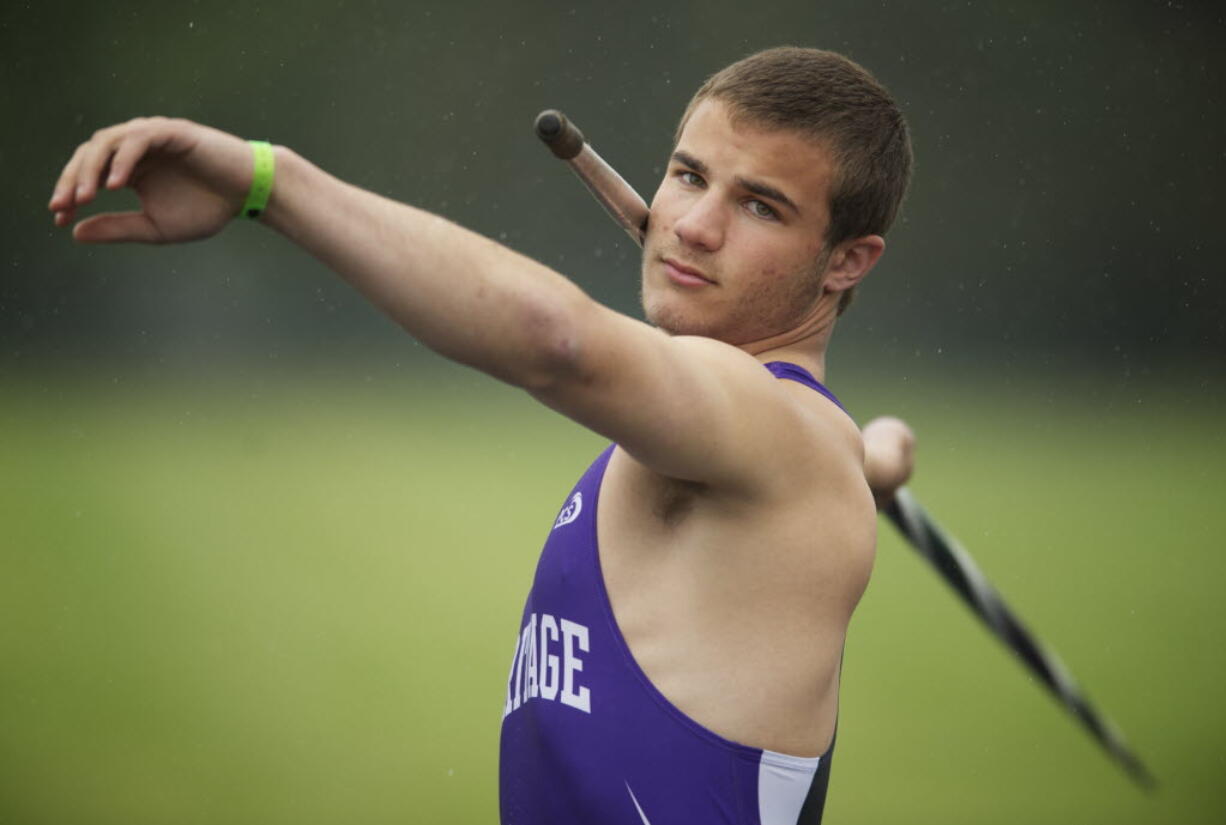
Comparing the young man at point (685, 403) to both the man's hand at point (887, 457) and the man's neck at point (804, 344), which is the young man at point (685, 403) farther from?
the man's hand at point (887, 457)

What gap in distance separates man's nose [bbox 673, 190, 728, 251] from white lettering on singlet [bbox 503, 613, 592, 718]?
0.52 m

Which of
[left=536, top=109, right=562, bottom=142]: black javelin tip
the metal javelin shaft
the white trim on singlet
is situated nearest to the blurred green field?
the metal javelin shaft

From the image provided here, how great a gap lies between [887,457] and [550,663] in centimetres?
110

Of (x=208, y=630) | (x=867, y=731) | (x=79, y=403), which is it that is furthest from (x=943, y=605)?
(x=79, y=403)

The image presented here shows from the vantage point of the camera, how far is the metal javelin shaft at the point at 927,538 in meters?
1.96

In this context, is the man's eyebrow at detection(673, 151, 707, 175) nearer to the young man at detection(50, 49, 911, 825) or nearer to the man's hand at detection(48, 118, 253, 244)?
the young man at detection(50, 49, 911, 825)

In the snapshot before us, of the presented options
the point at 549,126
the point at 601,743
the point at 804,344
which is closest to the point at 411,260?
the point at 549,126

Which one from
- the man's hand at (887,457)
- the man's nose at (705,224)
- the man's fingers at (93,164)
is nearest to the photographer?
the man's fingers at (93,164)

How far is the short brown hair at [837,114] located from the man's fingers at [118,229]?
0.87m

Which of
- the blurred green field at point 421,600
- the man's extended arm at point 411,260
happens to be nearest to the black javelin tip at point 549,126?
the man's extended arm at point 411,260

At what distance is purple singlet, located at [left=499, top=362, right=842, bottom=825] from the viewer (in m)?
1.74

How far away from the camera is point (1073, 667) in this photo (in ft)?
21.4

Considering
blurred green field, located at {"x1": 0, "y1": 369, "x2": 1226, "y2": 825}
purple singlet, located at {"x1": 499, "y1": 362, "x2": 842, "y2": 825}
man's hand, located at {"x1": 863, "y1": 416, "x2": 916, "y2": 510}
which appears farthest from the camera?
blurred green field, located at {"x1": 0, "y1": 369, "x2": 1226, "y2": 825}

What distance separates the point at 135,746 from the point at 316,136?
4.16 metres
